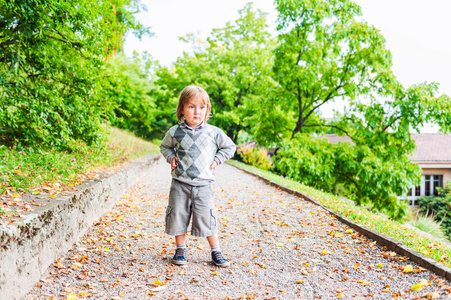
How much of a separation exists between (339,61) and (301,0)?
8.74 feet

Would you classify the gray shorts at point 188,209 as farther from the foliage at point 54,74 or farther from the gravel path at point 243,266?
the foliage at point 54,74

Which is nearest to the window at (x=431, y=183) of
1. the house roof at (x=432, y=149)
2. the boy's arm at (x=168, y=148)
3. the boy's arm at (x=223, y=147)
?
the house roof at (x=432, y=149)

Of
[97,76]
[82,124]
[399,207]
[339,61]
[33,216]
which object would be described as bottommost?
[399,207]

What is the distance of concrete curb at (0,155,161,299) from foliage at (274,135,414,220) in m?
7.98

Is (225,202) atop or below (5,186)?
below

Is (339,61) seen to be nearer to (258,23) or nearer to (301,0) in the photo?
(301,0)

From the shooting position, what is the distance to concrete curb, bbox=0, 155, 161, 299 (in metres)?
2.36

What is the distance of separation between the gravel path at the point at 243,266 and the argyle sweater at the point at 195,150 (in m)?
0.93

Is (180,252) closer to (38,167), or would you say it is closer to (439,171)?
(38,167)

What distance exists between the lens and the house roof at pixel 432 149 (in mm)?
23625

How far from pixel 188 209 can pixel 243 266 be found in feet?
2.73

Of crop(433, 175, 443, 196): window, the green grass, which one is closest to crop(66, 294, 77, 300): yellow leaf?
the green grass

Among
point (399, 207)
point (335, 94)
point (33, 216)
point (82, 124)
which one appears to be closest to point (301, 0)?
point (335, 94)

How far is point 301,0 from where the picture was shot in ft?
39.4
